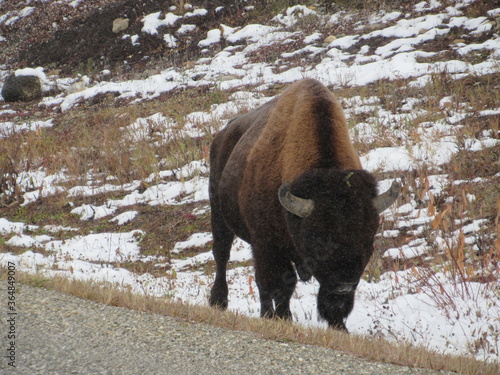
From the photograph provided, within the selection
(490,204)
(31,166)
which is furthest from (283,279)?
(31,166)

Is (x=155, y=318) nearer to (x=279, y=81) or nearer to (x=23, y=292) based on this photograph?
(x=23, y=292)

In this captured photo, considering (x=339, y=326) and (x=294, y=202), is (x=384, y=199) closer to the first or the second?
(x=294, y=202)

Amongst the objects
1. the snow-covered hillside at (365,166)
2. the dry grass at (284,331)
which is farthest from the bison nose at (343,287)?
the snow-covered hillside at (365,166)

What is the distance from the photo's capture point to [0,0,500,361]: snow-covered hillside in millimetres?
4688

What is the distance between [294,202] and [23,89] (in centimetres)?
1813

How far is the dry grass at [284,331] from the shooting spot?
9.84ft

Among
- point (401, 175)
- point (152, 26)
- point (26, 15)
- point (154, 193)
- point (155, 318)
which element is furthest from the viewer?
point (26, 15)

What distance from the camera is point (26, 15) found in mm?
27078

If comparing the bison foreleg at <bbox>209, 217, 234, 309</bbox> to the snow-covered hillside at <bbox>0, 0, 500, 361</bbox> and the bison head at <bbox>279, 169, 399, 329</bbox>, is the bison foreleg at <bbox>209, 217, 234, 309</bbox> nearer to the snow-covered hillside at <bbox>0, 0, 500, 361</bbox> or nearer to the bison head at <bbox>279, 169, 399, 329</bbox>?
the snow-covered hillside at <bbox>0, 0, 500, 361</bbox>

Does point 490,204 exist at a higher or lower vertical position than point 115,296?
lower

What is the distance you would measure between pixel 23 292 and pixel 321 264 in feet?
7.13

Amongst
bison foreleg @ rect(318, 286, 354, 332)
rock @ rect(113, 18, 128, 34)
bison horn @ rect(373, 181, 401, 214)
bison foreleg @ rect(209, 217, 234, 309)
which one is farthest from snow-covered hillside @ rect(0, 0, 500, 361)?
rock @ rect(113, 18, 128, 34)

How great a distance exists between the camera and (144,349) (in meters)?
2.81

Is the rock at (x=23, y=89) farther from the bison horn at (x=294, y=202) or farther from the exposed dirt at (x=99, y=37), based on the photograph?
the bison horn at (x=294, y=202)
